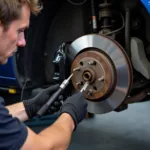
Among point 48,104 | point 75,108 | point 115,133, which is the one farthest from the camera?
point 115,133

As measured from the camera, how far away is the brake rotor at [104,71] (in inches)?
55.3

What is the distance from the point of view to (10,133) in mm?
867

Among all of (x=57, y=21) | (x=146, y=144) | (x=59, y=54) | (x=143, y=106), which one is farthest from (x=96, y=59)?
(x=143, y=106)

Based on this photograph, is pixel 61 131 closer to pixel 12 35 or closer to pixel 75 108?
pixel 75 108

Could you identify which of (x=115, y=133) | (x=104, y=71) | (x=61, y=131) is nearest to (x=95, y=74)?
(x=104, y=71)

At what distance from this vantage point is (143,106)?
3197mm

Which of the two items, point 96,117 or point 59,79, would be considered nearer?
point 59,79

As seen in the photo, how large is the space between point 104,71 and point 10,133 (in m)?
0.63

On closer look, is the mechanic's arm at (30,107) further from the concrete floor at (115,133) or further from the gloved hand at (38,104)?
the concrete floor at (115,133)

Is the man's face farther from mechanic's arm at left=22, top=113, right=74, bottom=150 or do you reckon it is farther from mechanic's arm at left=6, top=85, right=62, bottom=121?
mechanic's arm at left=6, top=85, right=62, bottom=121

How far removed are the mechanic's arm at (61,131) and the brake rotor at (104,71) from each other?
0.74ft

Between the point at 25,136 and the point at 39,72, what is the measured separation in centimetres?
98

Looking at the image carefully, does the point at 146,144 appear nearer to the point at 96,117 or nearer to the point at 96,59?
the point at 96,117

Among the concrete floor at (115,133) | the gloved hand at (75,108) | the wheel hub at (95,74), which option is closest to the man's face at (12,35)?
the gloved hand at (75,108)
